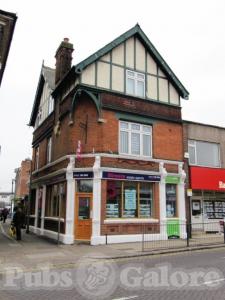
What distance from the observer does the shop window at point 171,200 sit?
741 inches

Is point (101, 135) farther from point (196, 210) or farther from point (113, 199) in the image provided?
point (196, 210)

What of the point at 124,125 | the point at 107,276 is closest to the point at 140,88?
the point at 124,125

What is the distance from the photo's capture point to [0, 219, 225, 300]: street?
23.9 ft

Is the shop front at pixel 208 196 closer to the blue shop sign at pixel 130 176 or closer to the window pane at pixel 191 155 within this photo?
the window pane at pixel 191 155

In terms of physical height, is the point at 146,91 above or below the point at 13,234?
above

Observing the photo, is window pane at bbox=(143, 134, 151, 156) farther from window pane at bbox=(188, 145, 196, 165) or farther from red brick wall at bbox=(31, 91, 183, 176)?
window pane at bbox=(188, 145, 196, 165)

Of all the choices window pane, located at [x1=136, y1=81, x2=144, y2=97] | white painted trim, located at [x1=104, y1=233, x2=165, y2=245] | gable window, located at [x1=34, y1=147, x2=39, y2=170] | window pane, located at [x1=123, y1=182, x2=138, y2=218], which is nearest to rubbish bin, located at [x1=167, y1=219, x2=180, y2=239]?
white painted trim, located at [x1=104, y1=233, x2=165, y2=245]

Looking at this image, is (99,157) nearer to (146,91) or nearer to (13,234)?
(146,91)

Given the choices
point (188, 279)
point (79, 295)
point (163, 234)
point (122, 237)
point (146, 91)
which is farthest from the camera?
point (146, 91)

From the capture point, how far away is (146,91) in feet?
63.3

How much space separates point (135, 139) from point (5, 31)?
924cm

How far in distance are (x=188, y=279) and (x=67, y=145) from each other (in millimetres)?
11324

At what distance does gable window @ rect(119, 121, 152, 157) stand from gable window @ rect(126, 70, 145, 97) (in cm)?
196

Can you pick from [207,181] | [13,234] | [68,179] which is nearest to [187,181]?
[207,181]
